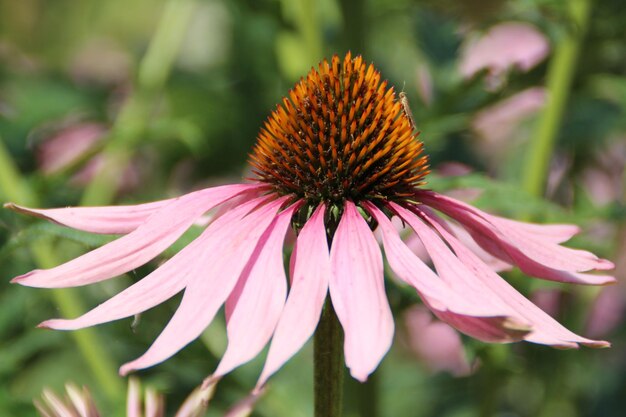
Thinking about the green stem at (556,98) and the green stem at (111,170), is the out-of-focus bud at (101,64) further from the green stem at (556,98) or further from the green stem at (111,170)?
the green stem at (556,98)

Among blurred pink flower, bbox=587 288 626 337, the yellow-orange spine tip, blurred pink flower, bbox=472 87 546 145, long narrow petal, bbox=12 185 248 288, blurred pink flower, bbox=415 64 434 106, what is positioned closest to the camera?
long narrow petal, bbox=12 185 248 288

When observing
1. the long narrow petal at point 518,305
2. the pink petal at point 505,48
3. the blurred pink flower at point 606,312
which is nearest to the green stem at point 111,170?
the long narrow petal at point 518,305

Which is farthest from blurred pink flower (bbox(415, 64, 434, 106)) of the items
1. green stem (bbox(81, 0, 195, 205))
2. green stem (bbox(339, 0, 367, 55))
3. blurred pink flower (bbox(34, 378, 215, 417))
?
blurred pink flower (bbox(34, 378, 215, 417))

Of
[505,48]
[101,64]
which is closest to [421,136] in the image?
[505,48]

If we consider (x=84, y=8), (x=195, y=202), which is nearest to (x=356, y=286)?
(x=195, y=202)

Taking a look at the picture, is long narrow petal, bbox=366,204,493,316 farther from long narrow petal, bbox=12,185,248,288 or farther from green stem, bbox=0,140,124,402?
green stem, bbox=0,140,124,402

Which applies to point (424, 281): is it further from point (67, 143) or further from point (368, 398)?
point (67, 143)
